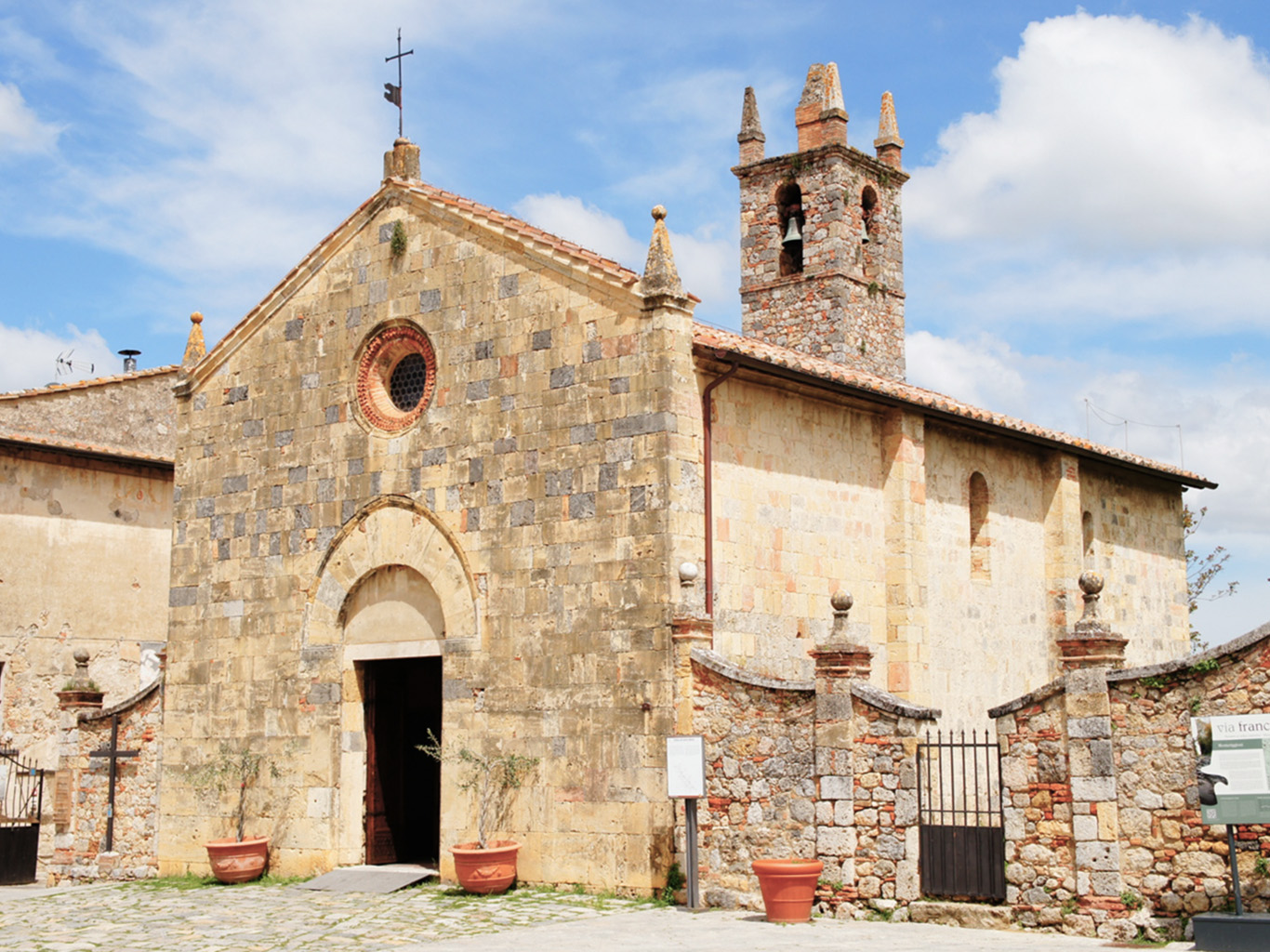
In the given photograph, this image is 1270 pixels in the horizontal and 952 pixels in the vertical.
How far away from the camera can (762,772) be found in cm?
1444

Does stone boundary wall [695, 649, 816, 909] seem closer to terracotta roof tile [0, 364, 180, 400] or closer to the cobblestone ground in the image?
the cobblestone ground

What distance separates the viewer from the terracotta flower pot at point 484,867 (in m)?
15.5

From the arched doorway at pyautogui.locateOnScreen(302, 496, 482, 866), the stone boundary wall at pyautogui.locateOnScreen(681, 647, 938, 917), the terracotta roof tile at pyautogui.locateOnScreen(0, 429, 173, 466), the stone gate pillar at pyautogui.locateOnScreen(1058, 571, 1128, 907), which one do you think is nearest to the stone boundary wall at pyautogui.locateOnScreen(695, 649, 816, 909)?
the stone boundary wall at pyautogui.locateOnScreen(681, 647, 938, 917)

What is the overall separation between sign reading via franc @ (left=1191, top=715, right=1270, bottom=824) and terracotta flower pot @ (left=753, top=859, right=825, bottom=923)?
3.44m

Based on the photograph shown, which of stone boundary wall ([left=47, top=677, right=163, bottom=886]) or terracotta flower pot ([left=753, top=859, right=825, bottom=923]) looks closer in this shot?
terracotta flower pot ([left=753, top=859, right=825, bottom=923])

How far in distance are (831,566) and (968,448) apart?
3631 millimetres

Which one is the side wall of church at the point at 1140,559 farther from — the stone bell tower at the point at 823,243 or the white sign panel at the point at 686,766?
the white sign panel at the point at 686,766

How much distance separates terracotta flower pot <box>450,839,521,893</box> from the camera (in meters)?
15.5

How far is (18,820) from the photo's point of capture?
20.3 meters

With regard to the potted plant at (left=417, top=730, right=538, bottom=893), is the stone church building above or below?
above

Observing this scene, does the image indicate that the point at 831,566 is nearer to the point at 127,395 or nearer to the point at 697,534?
the point at 697,534

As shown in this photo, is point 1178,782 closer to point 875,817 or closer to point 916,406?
point 875,817

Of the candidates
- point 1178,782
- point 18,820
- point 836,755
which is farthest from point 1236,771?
point 18,820

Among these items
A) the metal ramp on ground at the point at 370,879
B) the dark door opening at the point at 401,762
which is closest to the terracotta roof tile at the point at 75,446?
the dark door opening at the point at 401,762
